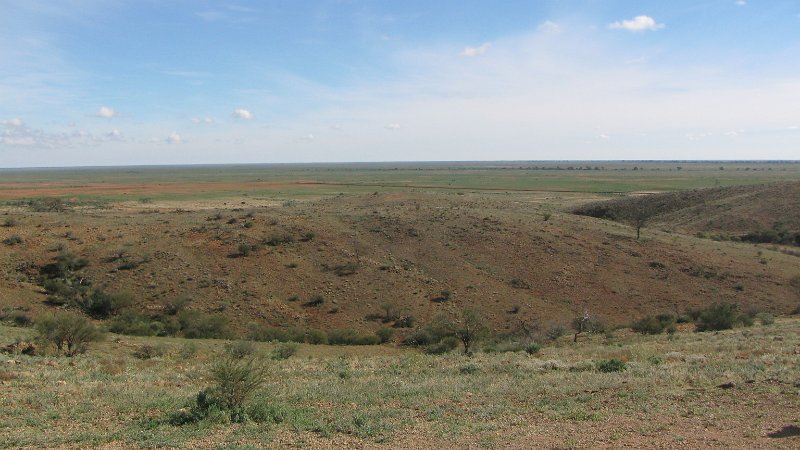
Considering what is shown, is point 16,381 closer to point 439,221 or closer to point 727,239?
point 439,221

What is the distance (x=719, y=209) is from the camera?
6488cm

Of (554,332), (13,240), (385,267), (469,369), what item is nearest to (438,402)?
(469,369)

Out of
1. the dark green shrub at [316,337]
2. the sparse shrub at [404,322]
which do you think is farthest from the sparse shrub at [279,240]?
the dark green shrub at [316,337]

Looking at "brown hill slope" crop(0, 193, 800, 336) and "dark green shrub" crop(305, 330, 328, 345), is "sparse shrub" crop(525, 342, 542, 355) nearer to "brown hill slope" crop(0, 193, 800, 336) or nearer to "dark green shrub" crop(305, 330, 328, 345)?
"brown hill slope" crop(0, 193, 800, 336)

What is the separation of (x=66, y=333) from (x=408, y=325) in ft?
51.1

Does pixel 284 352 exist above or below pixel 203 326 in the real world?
above

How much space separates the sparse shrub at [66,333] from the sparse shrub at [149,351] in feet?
5.72

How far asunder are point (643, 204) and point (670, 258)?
36.1 meters

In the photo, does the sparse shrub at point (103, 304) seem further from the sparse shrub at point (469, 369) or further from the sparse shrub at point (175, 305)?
the sparse shrub at point (469, 369)

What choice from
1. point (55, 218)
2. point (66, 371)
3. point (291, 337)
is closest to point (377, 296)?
point (291, 337)

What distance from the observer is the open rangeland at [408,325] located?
9.78 m

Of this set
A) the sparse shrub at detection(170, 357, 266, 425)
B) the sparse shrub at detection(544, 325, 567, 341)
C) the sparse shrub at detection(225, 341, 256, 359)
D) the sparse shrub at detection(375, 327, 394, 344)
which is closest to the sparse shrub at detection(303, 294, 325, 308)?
the sparse shrub at detection(375, 327, 394, 344)

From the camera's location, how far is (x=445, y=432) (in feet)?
30.8

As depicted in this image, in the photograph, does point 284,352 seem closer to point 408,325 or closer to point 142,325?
point 142,325
